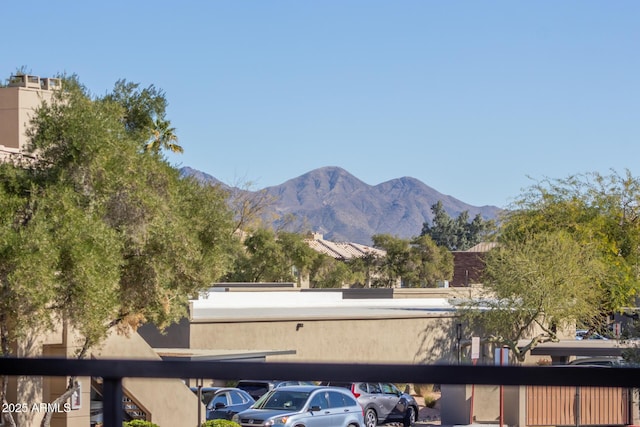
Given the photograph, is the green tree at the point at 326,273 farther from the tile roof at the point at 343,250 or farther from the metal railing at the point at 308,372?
the metal railing at the point at 308,372

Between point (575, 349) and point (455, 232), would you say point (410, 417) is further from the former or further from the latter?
point (455, 232)


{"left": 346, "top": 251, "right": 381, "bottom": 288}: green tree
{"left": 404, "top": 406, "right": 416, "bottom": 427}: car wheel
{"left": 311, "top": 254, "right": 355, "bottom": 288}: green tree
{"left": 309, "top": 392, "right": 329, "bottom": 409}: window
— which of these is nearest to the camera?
{"left": 309, "top": 392, "right": 329, "bottom": 409}: window

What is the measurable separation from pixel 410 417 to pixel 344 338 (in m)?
13.1

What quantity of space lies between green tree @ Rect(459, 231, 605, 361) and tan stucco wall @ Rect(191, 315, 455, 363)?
5.78ft

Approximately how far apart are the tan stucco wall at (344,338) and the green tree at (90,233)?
9.59 metres

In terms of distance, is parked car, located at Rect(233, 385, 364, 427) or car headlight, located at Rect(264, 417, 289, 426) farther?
car headlight, located at Rect(264, 417, 289, 426)

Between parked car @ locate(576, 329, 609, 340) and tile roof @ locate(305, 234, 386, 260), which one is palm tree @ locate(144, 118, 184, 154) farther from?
tile roof @ locate(305, 234, 386, 260)

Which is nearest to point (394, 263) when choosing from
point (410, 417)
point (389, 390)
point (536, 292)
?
point (536, 292)

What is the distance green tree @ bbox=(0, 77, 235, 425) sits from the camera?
15.9 meters

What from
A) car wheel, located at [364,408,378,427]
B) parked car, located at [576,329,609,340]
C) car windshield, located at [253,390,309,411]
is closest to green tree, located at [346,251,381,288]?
parked car, located at [576,329,609,340]

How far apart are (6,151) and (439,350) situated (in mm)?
21682

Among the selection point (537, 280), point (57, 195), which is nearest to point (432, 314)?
point (537, 280)

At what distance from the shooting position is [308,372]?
9.34ft

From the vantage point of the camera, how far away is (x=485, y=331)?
120 ft
